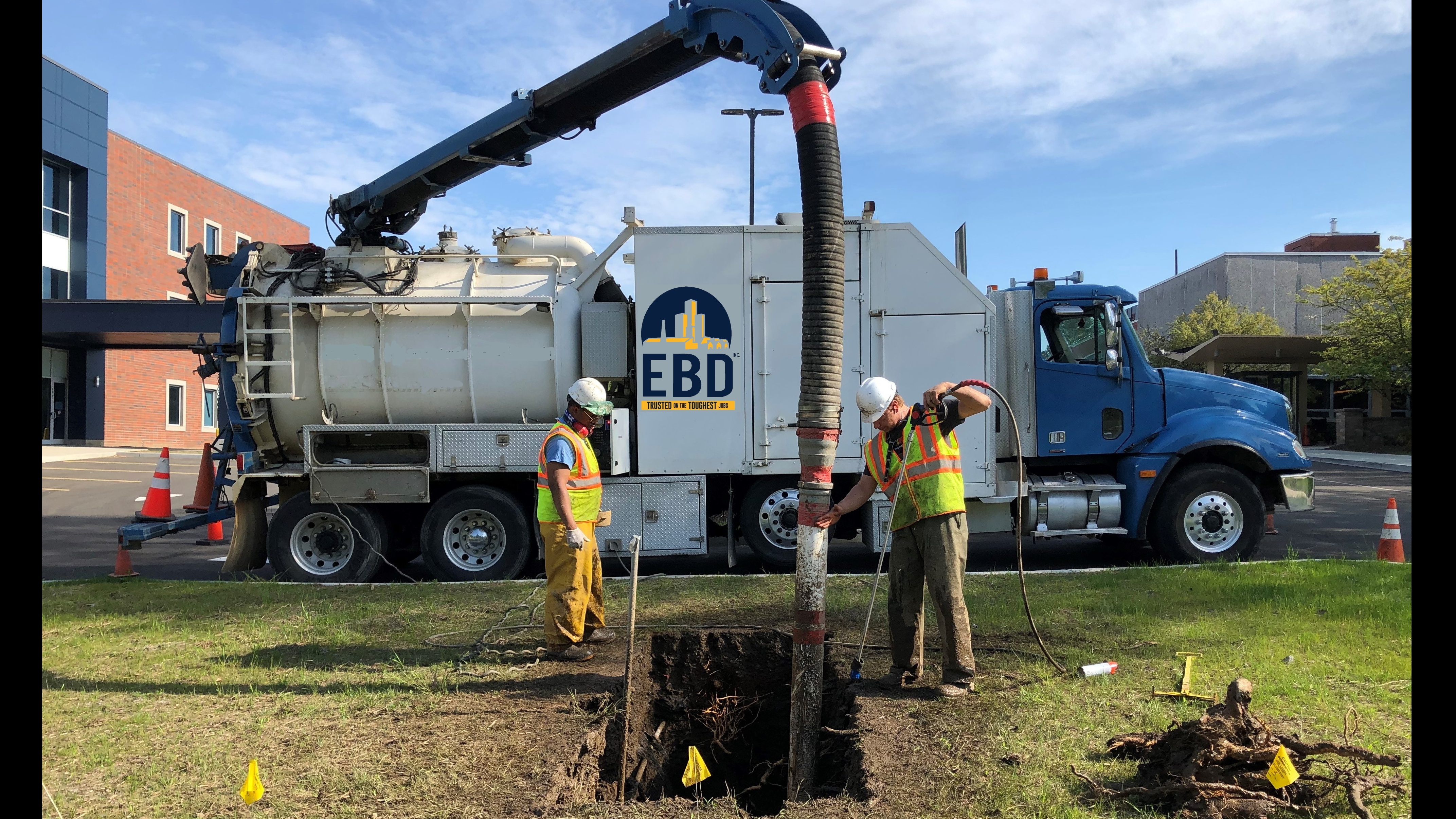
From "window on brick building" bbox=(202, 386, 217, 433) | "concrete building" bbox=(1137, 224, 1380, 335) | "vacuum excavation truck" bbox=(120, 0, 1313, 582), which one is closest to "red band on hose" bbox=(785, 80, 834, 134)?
"vacuum excavation truck" bbox=(120, 0, 1313, 582)

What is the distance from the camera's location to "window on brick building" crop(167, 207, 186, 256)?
3312 cm

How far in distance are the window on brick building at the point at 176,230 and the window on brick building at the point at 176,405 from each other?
5198 mm

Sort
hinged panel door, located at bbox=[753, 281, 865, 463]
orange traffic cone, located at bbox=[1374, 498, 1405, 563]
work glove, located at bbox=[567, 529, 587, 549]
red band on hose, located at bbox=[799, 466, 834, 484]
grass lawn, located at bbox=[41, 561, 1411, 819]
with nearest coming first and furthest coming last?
grass lawn, located at bbox=[41, 561, 1411, 819] < red band on hose, located at bbox=[799, 466, 834, 484] < work glove, located at bbox=[567, 529, 587, 549] < orange traffic cone, located at bbox=[1374, 498, 1405, 563] < hinged panel door, located at bbox=[753, 281, 865, 463]

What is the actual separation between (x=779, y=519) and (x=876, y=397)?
385 cm

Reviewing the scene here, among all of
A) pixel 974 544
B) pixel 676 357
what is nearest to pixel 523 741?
pixel 676 357

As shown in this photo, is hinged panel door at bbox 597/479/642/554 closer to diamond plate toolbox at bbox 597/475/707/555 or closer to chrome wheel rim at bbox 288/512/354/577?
diamond plate toolbox at bbox 597/475/707/555

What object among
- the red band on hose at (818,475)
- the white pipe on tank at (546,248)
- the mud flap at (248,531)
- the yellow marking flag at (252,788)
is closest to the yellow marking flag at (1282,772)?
the red band on hose at (818,475)

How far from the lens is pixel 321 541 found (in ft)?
27.9

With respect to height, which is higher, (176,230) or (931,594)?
(176,230)

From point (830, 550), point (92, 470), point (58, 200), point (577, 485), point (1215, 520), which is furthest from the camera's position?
point (58, 200)

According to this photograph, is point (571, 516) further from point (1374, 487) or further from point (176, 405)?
point (176, 405)

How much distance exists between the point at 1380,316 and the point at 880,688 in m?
29.3

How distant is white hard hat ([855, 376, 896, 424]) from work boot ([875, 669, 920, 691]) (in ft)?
4.80

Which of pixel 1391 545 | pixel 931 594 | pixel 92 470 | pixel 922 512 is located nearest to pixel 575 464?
pixel 922 512
